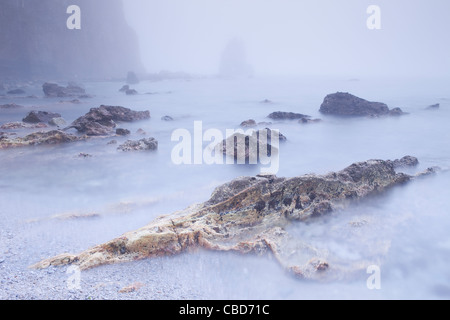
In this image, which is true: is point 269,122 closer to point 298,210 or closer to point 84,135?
point 84,135

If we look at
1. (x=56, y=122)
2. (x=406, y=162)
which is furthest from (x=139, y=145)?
(x=406, y=162)

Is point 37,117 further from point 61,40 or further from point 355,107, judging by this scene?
point 61,40

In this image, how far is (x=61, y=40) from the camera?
3241 cm

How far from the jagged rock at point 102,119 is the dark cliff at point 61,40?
2092 centimetres

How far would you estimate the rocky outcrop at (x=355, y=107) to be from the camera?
13.9 meters

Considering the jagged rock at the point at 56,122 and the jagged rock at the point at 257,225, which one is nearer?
the jagged rock at the point at 257,225

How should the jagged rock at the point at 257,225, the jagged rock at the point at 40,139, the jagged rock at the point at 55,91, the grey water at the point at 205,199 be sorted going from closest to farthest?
the grey water at the point at 205,199
the jagged rock at the point at 257,225
the jagged rock at the point at 40,139
the jagged rock at the point at 55,91

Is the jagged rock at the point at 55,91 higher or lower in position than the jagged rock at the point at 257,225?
higher

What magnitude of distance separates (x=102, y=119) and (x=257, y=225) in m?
8.76

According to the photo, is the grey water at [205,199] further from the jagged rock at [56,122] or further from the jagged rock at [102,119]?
the jagged rock at [56,122]

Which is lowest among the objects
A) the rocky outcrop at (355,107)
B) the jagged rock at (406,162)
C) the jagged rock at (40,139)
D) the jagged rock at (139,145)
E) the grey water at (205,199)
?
the grey water at (205,199)

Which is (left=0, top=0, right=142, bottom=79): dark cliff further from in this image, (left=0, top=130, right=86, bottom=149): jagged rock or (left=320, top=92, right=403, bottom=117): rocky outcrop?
(left=320, top=92, right=403, bottom=117): rocky outcrop

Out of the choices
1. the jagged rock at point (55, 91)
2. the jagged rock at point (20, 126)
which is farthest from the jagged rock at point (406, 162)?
the jagged rock at point (55, 91)
